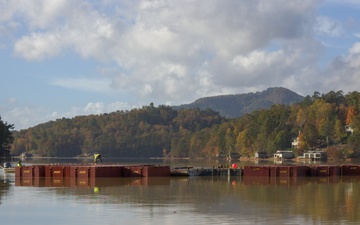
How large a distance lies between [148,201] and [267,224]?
48.6 feet

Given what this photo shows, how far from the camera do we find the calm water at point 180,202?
4155 cm

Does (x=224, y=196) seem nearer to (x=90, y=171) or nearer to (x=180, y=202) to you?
(x=180, y=202)

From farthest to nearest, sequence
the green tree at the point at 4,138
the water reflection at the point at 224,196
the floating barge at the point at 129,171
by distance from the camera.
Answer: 1. the green tree at the point at 4,138
2. the floating barge at the point at 129,171
3. the water reflection at the point at 224,196

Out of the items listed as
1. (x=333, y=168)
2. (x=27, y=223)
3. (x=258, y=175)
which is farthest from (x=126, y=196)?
(x=333, y=168)

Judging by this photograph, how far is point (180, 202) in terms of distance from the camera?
51188 millimetres

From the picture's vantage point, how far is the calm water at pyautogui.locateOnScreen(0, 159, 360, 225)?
41553 mm

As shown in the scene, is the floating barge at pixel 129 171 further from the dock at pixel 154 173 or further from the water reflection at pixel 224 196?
the water reflection at pixel 224 196

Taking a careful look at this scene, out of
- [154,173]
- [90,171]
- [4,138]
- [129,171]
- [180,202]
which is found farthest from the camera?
[4,138]

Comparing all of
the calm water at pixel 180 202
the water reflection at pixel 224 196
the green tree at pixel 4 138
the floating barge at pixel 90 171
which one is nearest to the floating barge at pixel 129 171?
the floating barge at pixel 90 171

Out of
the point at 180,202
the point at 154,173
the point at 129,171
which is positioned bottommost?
the point at 180,202

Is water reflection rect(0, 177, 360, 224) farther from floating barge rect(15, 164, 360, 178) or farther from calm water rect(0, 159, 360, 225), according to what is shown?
floating barge rect(15, 164, 360, 178)

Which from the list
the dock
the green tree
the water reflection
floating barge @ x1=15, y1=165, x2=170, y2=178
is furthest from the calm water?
the green tree

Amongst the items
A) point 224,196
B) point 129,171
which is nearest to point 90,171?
point 129,171

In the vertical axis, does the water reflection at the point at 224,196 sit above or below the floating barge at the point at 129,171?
below
